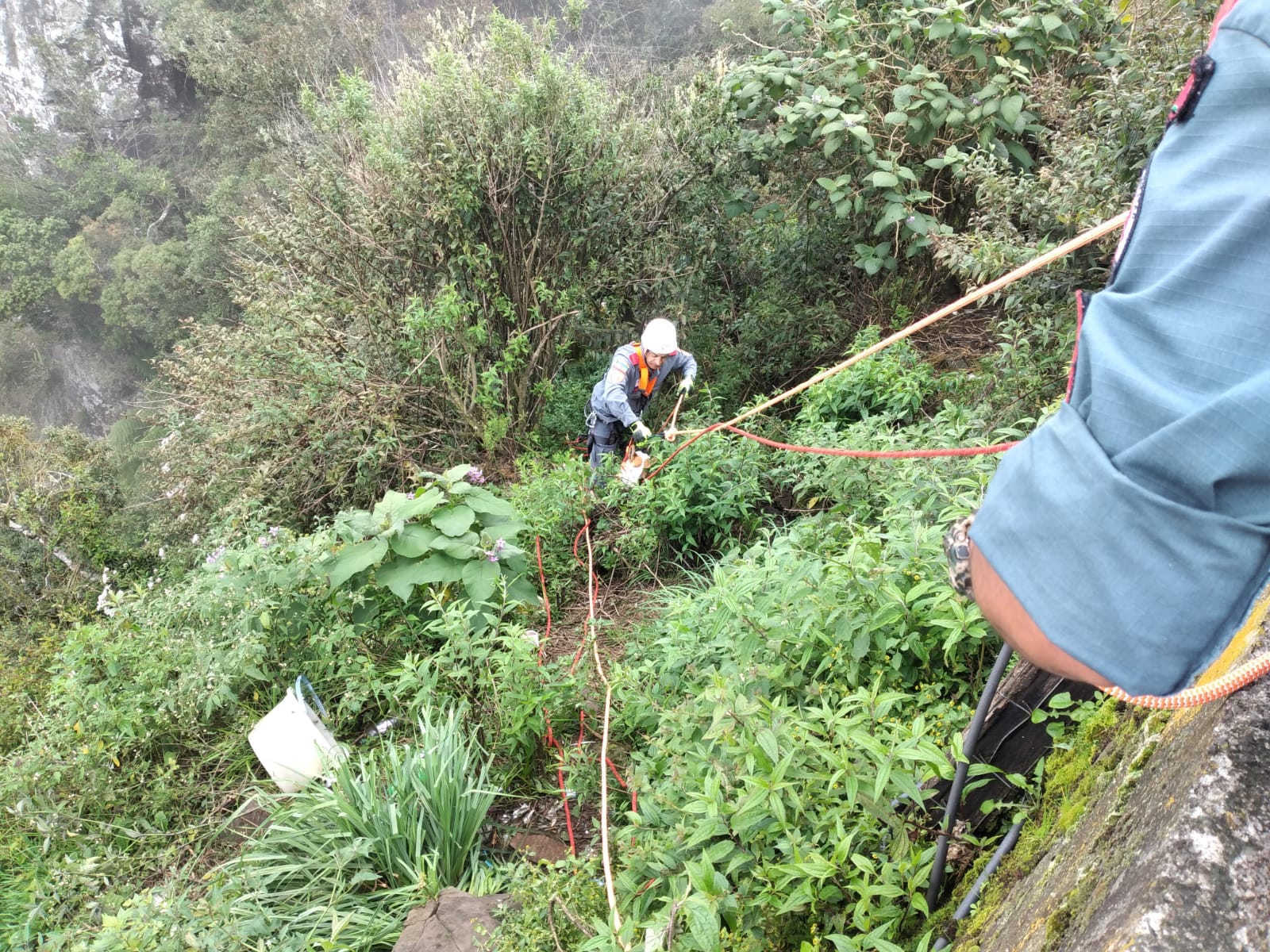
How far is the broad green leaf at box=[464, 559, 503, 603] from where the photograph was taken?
4039mm

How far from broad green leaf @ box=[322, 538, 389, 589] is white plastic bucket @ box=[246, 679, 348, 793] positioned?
0.76 metres

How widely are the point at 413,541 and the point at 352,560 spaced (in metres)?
0.33

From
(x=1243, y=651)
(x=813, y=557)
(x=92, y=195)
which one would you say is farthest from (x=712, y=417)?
(x=92, y=195)

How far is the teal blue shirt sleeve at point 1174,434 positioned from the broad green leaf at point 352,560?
377 centimetres

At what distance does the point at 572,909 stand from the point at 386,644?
91.2 inches

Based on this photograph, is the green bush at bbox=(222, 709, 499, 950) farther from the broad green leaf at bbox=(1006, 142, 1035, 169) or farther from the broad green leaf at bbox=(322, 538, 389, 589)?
the broad green leaf at bbox=(1006, 142, 1035, 169)

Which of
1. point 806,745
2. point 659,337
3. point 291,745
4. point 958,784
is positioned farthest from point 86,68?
point 958,784

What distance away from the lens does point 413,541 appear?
4211 millimetres

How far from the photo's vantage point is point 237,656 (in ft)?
11.8

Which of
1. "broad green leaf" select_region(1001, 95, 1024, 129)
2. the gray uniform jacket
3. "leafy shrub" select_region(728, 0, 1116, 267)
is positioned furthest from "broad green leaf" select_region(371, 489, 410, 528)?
"broad green leaf" select_region(1001, 95, 1024, 129)

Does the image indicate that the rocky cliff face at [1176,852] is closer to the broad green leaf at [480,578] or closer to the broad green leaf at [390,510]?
the broad green leaf at [480,578]

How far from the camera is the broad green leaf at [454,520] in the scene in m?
4.22

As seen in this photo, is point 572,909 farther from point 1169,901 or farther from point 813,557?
point 1169,901

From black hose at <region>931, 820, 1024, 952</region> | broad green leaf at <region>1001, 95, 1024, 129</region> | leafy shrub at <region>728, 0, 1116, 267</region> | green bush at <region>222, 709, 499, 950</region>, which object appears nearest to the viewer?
black hose at <region>931, 820, 1024, 952</region>
